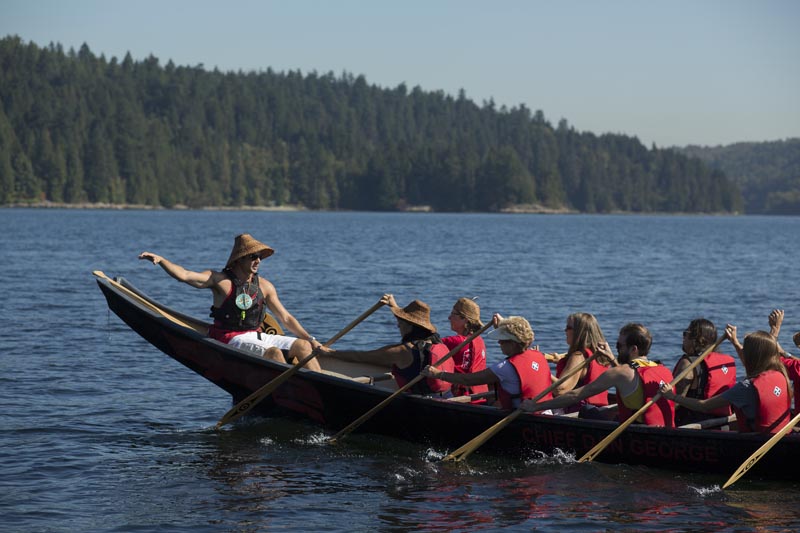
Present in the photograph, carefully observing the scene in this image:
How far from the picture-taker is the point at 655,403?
11.2 metres

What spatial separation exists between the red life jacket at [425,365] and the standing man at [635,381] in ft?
5.26

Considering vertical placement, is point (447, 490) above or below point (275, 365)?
below

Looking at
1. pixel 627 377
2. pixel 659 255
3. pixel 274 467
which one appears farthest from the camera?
pixel 659 255

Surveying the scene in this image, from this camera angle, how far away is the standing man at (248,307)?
43.7ft

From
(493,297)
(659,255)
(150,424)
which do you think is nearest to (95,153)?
(659,255)

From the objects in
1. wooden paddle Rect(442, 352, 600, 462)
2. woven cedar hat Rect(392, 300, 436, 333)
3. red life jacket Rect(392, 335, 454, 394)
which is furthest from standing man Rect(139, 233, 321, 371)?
wooden paddle Rect(442, 352, 600, 462)

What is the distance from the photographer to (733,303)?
113ft

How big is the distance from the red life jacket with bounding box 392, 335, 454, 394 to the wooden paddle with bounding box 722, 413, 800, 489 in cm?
316

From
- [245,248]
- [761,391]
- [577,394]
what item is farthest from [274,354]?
[761,391]

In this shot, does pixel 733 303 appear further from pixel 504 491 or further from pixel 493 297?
pixel 504 491

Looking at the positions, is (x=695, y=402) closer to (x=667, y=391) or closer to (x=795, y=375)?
(x=667, y=391)

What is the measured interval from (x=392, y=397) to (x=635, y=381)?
9.13 ft

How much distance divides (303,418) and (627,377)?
4.36 m

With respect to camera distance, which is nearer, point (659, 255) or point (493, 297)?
point (493, 297)
